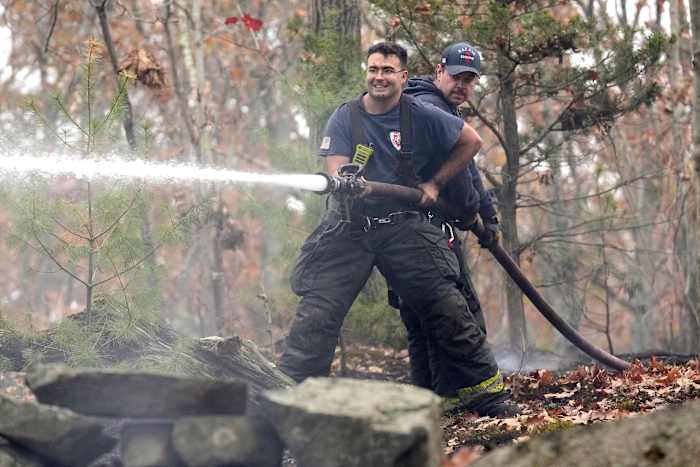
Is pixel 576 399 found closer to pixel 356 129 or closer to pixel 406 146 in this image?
pixel 406 146

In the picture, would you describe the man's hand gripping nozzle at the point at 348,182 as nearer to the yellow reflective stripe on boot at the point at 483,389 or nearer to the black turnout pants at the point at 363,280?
the black turnout pants at the point at 363,280

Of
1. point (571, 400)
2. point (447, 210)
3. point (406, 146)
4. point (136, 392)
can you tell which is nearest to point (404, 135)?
point (406, 146)

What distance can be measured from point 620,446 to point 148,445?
1833mm

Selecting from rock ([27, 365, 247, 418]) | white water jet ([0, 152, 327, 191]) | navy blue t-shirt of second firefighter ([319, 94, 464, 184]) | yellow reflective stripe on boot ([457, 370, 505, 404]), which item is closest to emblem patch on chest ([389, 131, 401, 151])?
navy blue t-shirt of second firefighter ([319, 94, 464, 184])

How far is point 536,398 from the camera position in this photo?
6.89 m

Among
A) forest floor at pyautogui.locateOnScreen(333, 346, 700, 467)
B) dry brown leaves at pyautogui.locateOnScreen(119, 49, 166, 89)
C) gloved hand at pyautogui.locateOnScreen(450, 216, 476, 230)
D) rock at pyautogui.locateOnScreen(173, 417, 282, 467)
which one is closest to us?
rock at pyautogui.locateOnScreen(173, 417, 282, 467)

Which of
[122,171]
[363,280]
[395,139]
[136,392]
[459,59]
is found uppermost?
[459,59]

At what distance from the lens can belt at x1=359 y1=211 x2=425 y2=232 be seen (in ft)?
19.4

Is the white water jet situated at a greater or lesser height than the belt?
greater

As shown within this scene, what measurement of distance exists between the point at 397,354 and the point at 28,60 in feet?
50.8

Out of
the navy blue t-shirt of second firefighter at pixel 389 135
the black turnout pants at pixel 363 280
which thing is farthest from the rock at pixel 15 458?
the navy blue t-shirt of second firefighter at pixel 389 135

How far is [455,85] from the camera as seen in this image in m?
6.55

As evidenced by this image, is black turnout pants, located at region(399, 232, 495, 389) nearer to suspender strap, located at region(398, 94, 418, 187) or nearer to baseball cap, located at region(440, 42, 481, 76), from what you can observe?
suspender strap, located at region(398, 94, 418, 187)

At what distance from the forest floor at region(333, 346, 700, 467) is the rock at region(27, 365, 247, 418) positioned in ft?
4.25
